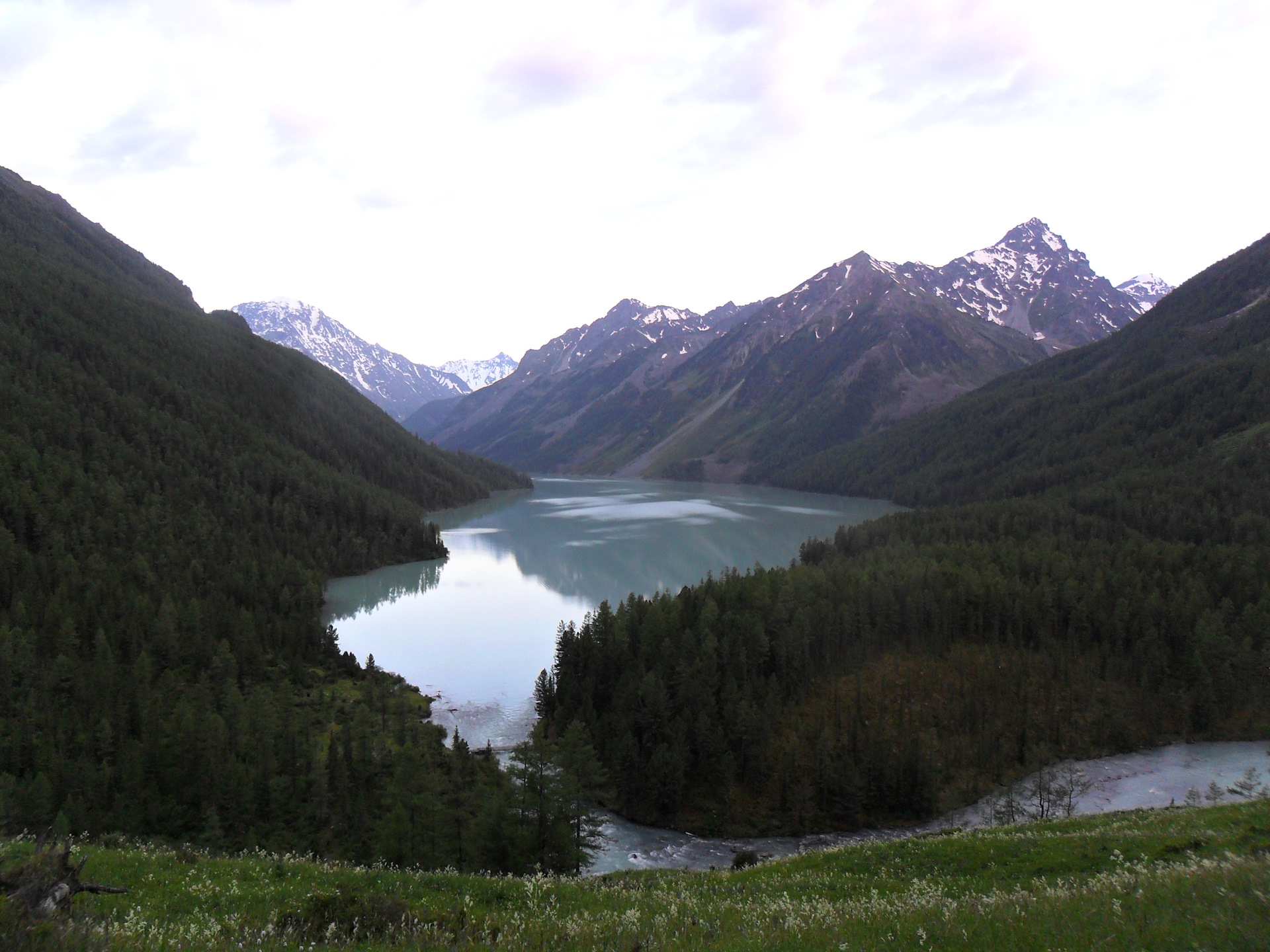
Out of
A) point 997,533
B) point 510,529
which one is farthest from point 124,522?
point 997,533

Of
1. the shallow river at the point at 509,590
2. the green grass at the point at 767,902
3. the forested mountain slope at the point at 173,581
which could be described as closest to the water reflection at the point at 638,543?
the shallow river at the point at 509,590

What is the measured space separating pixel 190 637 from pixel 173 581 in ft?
74.6

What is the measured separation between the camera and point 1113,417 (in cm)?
18400

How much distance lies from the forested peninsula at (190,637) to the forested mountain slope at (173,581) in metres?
0.23

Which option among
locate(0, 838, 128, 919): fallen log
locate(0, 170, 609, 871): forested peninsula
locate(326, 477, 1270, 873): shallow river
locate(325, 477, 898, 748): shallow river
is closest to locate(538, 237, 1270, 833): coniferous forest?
locate(326, 477, 1270, 873): shallow river

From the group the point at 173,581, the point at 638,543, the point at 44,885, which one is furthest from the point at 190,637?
the point at 638,543

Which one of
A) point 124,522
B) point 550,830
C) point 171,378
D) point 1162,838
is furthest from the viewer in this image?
point 171,378

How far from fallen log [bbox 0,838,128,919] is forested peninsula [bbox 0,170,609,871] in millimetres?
22214

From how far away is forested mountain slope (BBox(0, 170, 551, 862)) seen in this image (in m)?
37.8

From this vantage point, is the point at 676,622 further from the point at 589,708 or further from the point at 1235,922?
the point at 1235,922

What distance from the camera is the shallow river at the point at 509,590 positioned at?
6431 centimetres

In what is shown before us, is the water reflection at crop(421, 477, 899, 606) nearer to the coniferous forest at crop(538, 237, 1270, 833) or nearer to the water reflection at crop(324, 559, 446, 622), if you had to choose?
the water reflection at crop(324, 559, 446, 622)

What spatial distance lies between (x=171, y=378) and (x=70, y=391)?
98.8 feet

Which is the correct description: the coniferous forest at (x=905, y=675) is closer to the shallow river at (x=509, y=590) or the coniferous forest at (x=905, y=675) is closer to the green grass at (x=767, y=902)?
the shallow river at (x=509, y=590)
